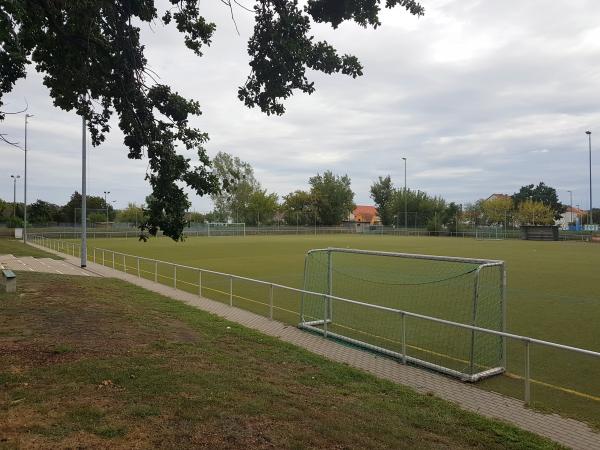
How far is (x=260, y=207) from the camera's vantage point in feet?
342

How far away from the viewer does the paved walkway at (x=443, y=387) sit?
539 centimetres

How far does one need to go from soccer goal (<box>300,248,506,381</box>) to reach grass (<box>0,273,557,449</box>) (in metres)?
1.67

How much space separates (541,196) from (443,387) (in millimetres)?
107613

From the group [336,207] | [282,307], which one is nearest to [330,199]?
[336,207]

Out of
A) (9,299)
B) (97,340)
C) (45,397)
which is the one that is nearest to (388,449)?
(45,397)

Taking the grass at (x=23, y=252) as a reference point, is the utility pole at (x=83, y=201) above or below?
above

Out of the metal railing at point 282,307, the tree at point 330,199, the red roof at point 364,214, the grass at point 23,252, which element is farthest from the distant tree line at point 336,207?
the metal railing at point 282,307

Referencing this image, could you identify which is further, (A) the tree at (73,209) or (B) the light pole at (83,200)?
(A) the tree at (73,209)

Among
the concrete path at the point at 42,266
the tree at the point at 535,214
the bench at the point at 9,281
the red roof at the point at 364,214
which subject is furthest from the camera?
the red roof at the point at 364,214

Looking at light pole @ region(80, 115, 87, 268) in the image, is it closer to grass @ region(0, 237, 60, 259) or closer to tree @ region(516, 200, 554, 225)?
grass @ region(0, 237, 60, 259)

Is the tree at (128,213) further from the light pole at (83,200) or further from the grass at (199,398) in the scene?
the grass at (199,398)

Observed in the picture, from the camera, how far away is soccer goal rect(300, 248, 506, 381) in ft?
26.0

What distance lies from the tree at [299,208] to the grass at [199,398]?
9444cm

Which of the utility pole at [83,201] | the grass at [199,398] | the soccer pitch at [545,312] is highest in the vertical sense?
the utility pole at [83,201]
